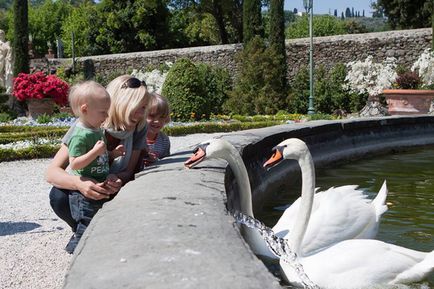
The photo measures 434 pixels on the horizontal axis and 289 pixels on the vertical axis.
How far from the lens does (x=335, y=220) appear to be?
147 inches

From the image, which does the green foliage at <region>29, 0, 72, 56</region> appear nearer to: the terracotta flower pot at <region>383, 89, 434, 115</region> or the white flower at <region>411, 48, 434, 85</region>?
the white flower at <region>411, 48, 434, 85</region>

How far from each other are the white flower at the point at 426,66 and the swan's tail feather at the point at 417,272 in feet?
58.5

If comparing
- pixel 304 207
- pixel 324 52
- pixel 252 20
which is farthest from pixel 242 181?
pixel 252 20

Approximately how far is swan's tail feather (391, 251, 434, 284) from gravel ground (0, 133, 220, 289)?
1746 millimetres

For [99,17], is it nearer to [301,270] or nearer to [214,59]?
[214,59]

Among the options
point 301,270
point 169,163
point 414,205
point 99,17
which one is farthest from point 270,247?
point 99,17

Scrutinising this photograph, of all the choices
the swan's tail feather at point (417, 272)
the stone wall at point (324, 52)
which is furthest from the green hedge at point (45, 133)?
the stone wall at point (324, 52)

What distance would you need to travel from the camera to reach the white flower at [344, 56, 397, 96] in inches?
861

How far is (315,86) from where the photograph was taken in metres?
23.8

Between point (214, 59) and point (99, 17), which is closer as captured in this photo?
point (214, 59)

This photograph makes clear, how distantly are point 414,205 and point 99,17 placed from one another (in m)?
33.2

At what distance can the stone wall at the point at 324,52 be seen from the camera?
22.8 meters

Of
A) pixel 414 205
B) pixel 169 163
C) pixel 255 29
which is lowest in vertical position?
pixel 414 205

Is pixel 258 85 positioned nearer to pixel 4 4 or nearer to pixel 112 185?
pixel 112 185
